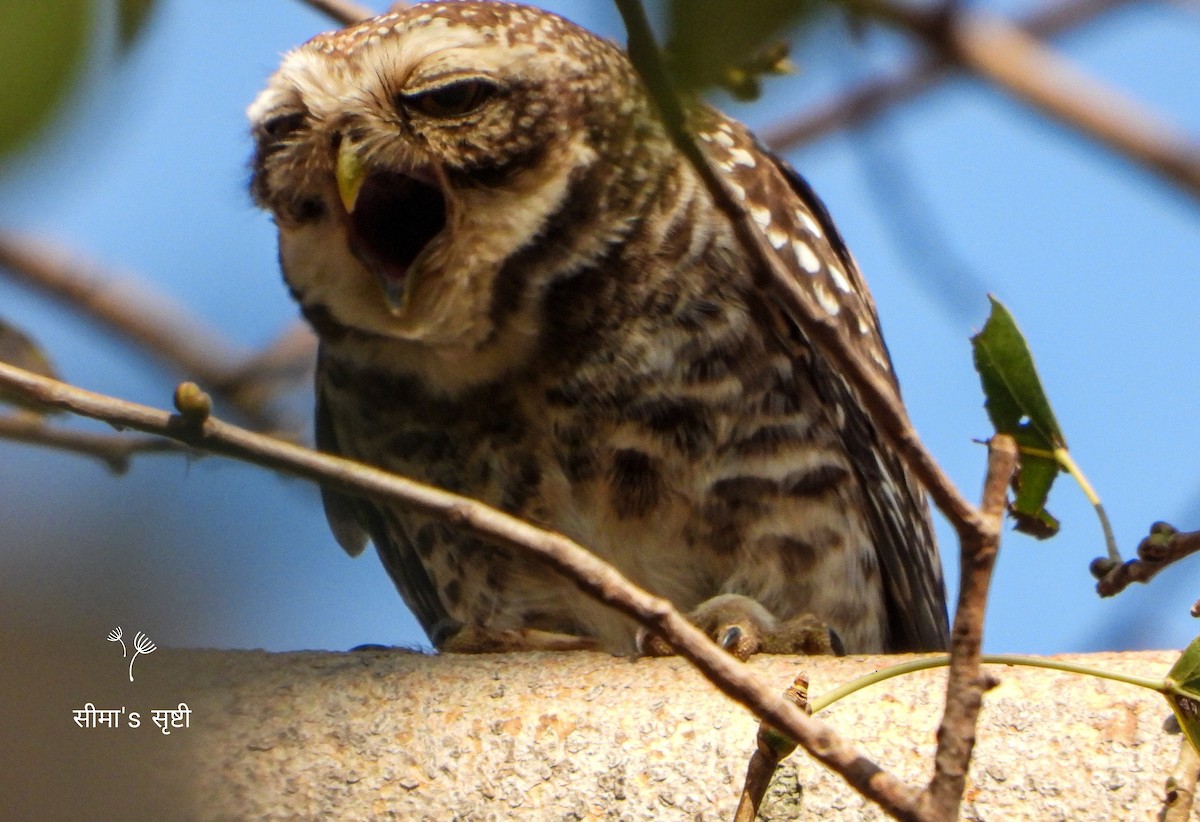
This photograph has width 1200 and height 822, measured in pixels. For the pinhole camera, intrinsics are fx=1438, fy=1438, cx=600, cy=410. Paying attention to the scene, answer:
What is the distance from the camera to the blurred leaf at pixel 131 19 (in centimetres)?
59

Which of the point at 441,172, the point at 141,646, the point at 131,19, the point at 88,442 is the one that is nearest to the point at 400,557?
the point at 441,172

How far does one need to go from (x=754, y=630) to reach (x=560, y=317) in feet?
2.26

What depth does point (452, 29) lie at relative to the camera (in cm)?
277

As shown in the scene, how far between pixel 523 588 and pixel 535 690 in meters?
1.01

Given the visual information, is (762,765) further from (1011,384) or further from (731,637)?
(731,637)

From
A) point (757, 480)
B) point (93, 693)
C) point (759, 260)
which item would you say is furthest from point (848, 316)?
point (93, 693)

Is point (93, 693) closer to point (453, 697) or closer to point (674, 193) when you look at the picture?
point (453, 697)

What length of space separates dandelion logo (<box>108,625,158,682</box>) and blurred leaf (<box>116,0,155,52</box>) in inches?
12.8

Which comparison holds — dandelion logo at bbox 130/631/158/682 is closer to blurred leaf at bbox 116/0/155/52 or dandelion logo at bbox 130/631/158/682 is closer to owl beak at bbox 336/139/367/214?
blurred leaf at bbox 116/0/155/52

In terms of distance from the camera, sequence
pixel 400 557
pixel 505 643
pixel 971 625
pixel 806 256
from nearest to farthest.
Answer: pixel 971 625 → pixel 505 643 → pixel 806 256 → pixel 400 557

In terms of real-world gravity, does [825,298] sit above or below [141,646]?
above

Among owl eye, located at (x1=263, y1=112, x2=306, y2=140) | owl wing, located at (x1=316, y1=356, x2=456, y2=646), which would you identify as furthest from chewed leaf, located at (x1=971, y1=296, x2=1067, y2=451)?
owl wing, located at (x1=316, y1=356, x2=456, y2=646)

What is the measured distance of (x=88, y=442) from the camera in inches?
46.4

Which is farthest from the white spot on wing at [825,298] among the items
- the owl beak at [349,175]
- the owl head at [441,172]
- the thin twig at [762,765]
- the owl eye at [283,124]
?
the thin twig at [762,765]
